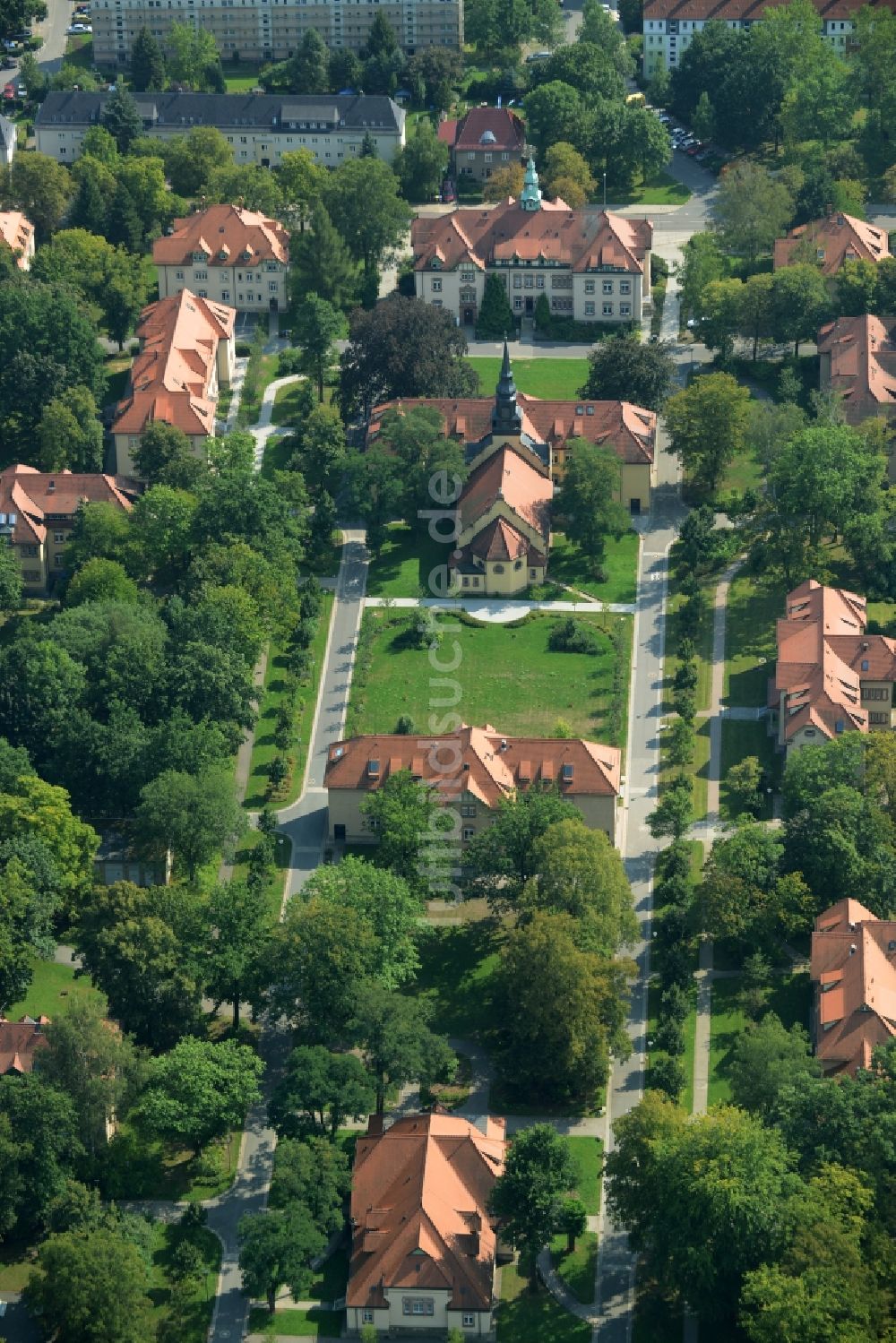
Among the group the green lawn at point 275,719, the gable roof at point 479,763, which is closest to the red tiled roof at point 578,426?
the green lawn at point 275,719

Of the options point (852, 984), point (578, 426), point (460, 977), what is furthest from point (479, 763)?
point (578, 426)

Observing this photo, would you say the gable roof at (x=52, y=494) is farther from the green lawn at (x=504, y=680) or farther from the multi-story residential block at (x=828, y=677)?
the multi-story residential block at (x=828, y=677)

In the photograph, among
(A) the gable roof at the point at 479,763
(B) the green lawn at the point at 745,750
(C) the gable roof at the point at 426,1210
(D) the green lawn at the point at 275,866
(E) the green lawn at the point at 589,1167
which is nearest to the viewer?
(C) the gable roof at the point at 426,1210

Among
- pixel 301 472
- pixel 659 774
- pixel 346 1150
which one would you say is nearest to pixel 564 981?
pixel 346 1150

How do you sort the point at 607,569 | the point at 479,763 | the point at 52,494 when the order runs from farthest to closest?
the point at 52,494 < the point at 607,569 < the point at 479,763

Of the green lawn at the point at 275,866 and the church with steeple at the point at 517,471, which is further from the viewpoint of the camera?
the church with steeple at the point at 517,471

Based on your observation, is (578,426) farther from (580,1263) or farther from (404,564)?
(580,1263)
